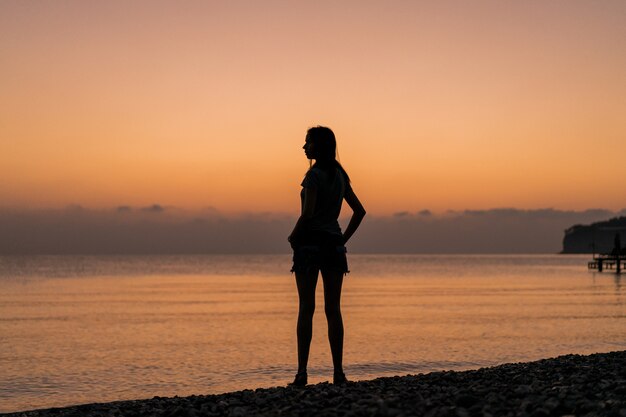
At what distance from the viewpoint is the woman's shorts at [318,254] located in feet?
27.9

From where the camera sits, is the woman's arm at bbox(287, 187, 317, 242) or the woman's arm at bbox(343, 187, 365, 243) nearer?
the woman's arm at bbox(287, 187, 317, 242)

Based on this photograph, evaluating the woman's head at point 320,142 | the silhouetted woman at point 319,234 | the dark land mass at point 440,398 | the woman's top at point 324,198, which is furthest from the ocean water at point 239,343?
the woman's head at point 320,142

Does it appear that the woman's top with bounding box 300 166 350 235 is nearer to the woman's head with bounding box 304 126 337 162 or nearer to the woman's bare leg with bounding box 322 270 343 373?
the woman's head with bounding box 304 126 337 162

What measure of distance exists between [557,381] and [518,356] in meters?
12.4

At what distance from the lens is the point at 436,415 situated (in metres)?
6.70

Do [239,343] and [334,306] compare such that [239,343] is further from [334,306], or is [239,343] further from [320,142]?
[320,142]

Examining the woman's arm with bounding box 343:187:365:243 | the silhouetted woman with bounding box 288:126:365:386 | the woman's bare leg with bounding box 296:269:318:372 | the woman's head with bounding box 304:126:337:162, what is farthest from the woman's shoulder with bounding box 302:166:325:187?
the woman's bare leg with bounding box 296:269:318:372

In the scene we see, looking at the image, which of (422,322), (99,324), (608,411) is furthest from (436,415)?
(99,324)

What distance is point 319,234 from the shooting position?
8609mm

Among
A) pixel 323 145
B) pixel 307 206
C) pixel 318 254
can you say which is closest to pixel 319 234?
pixel 318 254

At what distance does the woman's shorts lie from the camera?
335 inches

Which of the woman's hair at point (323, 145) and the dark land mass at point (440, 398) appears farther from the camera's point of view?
the woman's hair at point (323, 145)

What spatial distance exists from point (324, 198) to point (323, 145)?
0.61 metres

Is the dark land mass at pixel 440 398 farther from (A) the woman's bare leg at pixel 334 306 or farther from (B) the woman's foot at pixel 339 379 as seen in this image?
(A) the woman's bare leg at pixel 334 306
